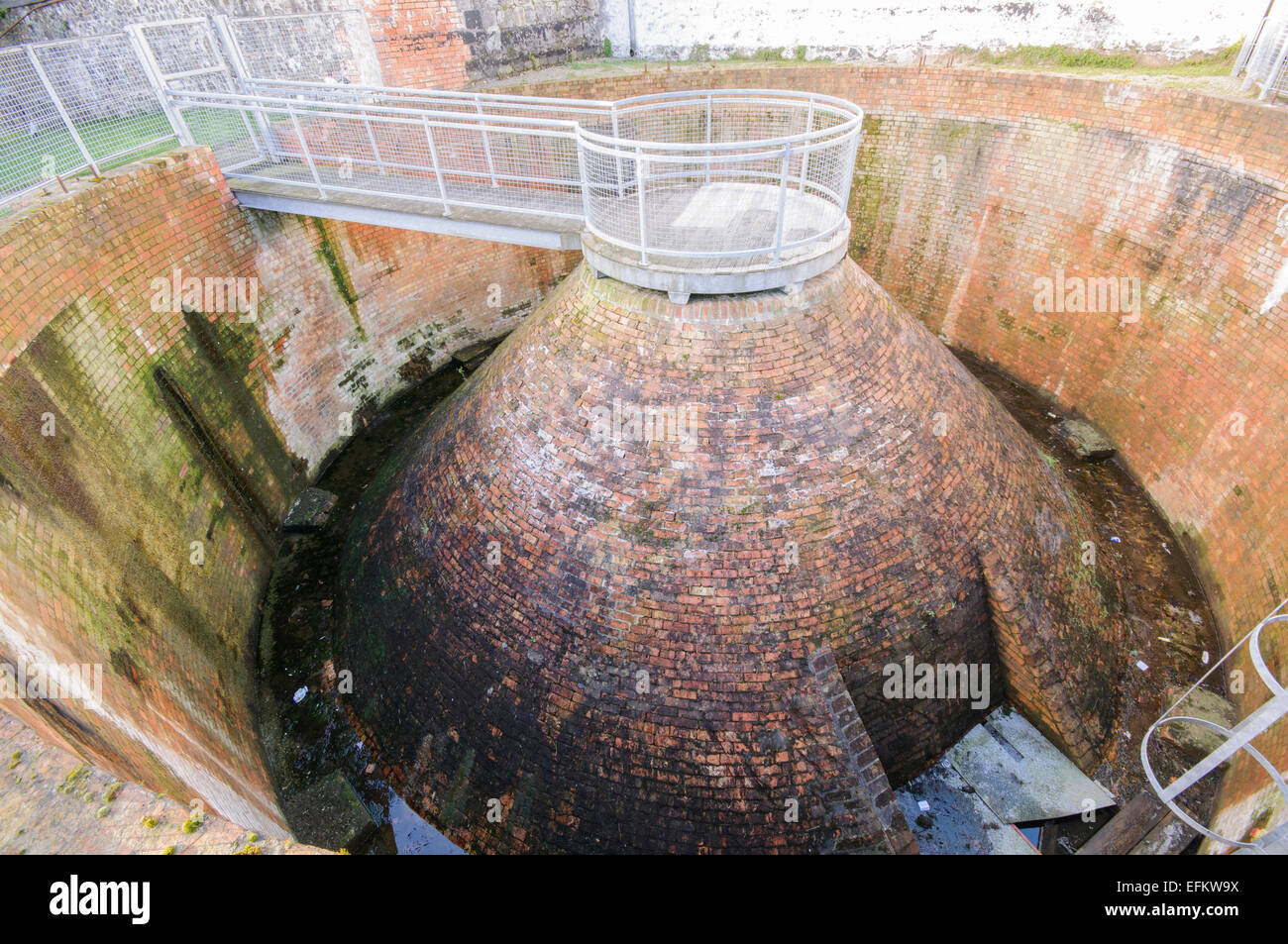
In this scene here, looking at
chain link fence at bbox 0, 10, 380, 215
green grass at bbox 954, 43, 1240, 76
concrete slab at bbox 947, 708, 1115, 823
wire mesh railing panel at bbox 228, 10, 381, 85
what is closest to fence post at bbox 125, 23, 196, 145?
chain link fence at bbox 0, 10, 380, 215

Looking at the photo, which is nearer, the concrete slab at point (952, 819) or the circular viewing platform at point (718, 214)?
the circular viewing platform at point (718, 214)

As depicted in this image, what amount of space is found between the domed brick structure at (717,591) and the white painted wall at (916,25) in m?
8.21

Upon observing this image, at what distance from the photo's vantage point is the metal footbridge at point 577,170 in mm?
6016

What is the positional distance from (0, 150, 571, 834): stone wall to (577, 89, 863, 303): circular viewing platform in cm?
548

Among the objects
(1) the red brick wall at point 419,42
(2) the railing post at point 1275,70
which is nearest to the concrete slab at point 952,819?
(2) the railing post at point 1275,70

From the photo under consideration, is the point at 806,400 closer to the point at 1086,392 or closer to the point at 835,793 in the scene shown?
the point at 835,793

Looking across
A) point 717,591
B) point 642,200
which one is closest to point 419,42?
point 642,200

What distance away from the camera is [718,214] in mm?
7074

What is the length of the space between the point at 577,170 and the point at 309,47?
5.65m

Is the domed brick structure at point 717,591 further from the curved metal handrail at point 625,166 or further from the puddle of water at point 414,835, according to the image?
the curved metal handrail at point 625,166

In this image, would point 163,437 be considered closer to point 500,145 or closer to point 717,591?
point 717,591

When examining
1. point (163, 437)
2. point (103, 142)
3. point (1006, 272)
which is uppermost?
point (103, 142)

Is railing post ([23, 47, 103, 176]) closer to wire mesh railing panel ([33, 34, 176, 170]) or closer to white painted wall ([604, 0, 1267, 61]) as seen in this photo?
wire mesh railing panel ([33, 34, 176, 170])

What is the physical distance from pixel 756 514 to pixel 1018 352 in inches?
366
